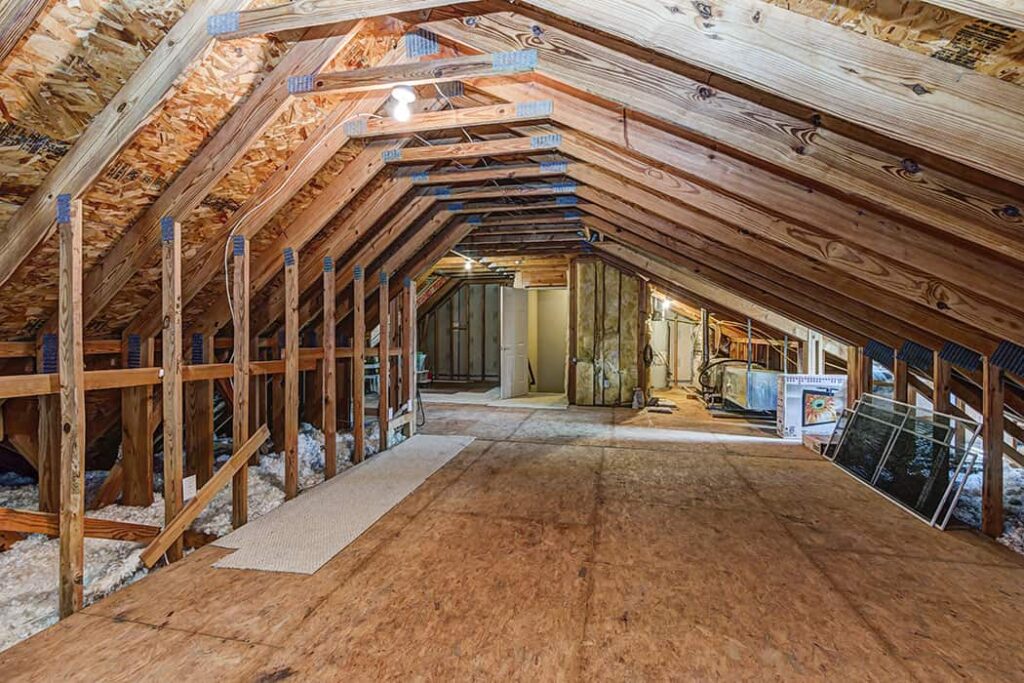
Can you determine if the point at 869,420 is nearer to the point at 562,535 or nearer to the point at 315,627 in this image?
the point at 562,535

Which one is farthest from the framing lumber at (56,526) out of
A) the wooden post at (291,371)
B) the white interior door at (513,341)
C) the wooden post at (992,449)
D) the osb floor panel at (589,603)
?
the white interior door at (513,341)

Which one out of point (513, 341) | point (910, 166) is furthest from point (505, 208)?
point (513, 341)

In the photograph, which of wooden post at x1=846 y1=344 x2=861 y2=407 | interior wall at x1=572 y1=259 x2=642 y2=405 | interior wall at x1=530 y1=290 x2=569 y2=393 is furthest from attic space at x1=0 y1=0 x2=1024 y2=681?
interior wall at x1=530 y1=290 x2=569 y2=393

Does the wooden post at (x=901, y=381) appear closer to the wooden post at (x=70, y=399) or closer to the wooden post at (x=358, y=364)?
the wooden post at (x=358, y=364)

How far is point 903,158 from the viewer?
1.64m

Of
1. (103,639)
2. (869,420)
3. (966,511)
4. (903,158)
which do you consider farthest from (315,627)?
(869,420)

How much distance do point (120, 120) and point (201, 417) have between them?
221 centimetres

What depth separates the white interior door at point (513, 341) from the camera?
7.44 m

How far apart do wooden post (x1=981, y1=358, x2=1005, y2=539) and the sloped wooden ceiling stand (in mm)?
220

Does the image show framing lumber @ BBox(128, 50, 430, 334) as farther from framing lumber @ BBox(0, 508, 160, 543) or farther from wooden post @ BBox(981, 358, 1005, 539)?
wooden post @ BBox(981, 358, 1005, 539)

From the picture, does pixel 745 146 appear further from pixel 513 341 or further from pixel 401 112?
pixel 513 341

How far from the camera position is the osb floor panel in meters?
1.50

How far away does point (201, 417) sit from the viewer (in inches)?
132

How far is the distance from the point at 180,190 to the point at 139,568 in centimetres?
196
